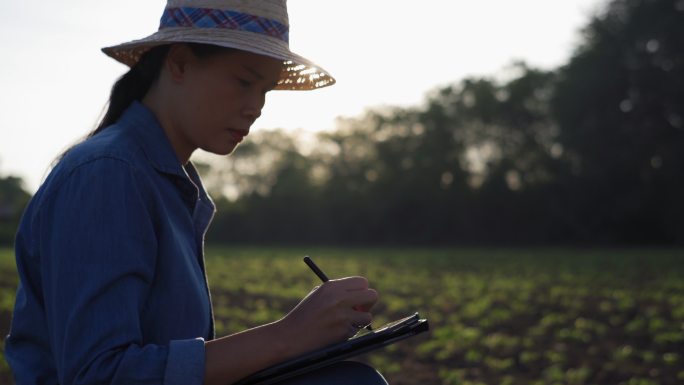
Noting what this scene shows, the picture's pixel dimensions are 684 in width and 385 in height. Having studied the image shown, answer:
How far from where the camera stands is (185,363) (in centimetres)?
140

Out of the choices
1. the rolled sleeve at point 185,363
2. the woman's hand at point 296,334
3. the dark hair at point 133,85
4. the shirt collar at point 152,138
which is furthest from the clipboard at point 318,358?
the dark hair at point 133,85

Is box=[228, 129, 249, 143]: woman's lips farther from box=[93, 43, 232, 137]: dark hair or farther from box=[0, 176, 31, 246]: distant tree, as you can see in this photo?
box=[0, 176, 31, 246]: distant tree

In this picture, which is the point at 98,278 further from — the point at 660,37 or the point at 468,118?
the point at 468,118

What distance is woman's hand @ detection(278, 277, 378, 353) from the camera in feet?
4.91

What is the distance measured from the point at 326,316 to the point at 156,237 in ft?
1.31

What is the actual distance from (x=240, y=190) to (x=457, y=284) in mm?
53141

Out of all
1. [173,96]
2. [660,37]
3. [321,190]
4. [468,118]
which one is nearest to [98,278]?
[173,96]

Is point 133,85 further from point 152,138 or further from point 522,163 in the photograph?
point 522,163

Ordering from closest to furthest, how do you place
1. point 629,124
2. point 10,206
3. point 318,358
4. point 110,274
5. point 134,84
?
1. point 110,274
2. point 318,358
3. point 134,84
4. point 629,124
5. point 10,206

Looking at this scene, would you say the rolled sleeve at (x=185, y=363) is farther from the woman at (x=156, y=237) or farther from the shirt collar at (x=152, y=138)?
the shirt collar at (x=152, y=138)

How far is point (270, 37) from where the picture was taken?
1783 mm

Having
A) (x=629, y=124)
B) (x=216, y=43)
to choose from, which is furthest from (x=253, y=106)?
(x=629, y=124)

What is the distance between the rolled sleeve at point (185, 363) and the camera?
1.39 meters

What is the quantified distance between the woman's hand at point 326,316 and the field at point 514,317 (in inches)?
183
